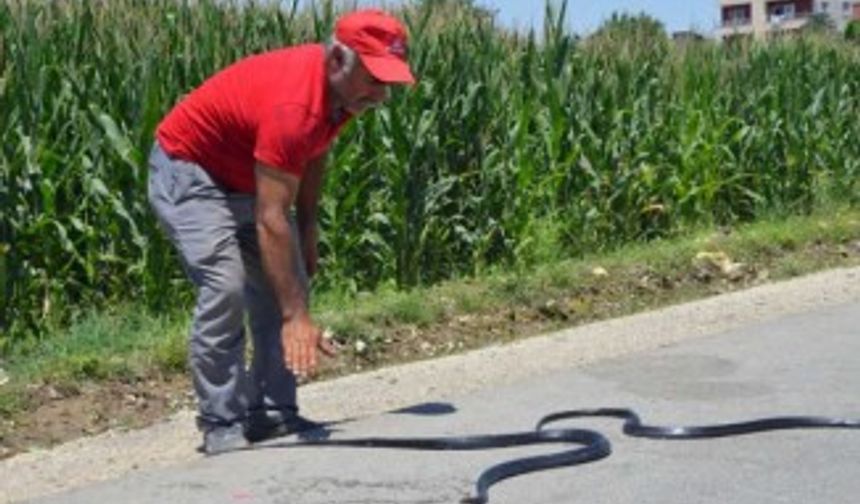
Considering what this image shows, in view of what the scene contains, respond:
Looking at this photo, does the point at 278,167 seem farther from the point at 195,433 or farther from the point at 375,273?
the point at 375,273

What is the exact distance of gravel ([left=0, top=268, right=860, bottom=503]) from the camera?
6.91 m

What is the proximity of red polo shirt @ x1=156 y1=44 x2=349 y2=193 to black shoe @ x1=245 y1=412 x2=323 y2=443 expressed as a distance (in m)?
0.98

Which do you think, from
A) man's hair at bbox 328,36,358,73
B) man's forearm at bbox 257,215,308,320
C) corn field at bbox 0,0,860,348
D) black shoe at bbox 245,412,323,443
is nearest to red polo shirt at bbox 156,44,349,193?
man's hair at bbox 328,36,358,73

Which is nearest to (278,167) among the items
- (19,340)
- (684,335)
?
(19,340)

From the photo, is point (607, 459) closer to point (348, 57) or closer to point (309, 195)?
point (309, 195)

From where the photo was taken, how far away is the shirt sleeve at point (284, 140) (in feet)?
21.1

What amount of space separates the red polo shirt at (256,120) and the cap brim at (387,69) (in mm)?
→ 234

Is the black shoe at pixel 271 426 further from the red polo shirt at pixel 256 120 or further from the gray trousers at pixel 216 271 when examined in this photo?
the red polo shirt at pixel 256 120

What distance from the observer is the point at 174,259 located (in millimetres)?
9867

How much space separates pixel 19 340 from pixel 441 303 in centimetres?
244

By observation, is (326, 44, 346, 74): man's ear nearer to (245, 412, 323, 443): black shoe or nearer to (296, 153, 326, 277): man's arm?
(296, 153, 326, 277): man's arm

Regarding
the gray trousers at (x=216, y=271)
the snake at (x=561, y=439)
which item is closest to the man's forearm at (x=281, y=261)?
the gray trousers at (x=216, y=271)

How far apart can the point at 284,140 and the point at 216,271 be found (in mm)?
755

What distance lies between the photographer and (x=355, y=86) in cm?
651
